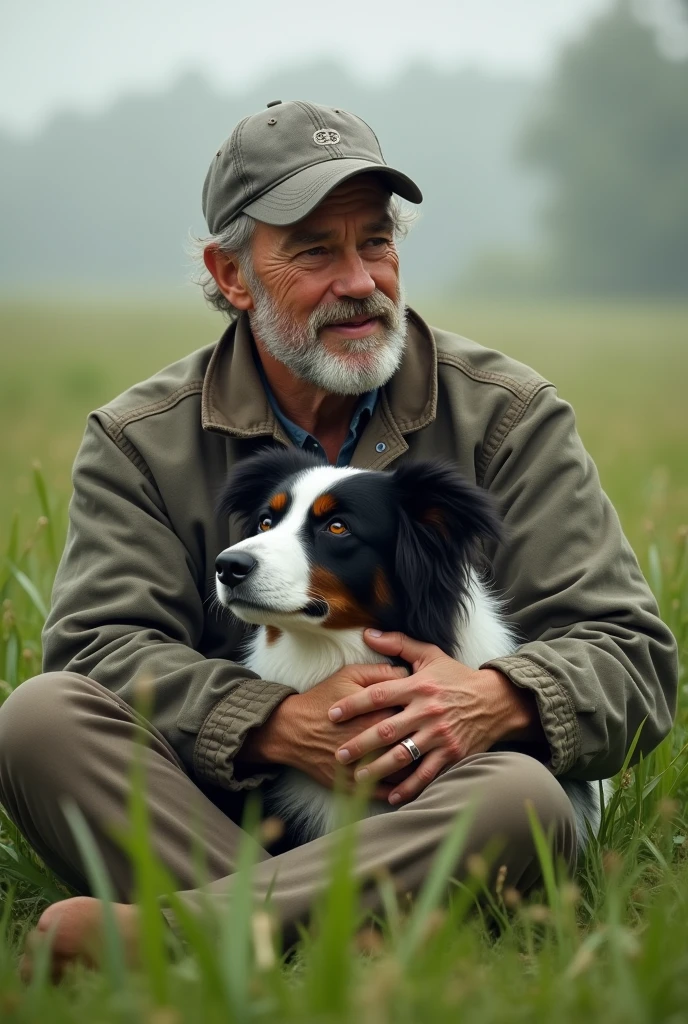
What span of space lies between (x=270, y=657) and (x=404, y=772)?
53 centimetres

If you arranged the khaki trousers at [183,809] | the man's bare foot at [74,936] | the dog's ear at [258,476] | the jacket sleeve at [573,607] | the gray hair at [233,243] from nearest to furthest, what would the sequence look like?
1. the man's bare foot at [74,936]
2. the khaki trousers at [183,809]
3. the jacket sleeve at [573,607]
4. the dog's ear at [258,476]
5. the gray hair at [233,243]

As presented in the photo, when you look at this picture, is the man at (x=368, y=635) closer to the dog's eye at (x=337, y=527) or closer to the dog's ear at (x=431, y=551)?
the dog's ear at (x=431, y=551)

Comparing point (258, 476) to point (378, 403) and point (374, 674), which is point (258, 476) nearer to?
point (378, 403)

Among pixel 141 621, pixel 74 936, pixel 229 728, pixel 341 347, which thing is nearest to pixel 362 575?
pixel 229 728

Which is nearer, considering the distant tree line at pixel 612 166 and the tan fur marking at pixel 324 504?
the tan fur marking at pixel 324 504

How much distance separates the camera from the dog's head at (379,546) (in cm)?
283

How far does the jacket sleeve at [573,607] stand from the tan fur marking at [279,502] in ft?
1.94

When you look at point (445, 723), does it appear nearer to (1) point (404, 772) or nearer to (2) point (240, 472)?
(1) point (404, 772)

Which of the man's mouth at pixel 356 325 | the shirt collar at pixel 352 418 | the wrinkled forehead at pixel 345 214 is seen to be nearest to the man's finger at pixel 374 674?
the shirt collar at pixel 352 418

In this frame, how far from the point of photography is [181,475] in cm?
328

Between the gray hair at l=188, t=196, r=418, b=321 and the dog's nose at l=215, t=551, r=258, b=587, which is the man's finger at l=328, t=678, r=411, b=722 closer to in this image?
the dog's nose at l=215, t=551, r=258, b=587

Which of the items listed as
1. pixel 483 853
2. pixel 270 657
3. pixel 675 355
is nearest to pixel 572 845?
pixel 483 853

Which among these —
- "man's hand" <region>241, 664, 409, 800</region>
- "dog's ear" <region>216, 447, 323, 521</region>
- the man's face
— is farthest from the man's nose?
"man's hand" <region>241, 664, 409, 800</region>

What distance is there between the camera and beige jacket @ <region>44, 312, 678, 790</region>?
2830 mm
